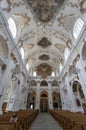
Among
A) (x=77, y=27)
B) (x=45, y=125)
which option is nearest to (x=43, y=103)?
(x=45, y=125)

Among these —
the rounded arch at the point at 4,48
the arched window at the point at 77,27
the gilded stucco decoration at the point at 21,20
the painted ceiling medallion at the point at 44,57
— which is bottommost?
the rounded arch at the point at 4,48

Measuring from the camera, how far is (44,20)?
1400 cm

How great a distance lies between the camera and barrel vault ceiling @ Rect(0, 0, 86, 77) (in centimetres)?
1166

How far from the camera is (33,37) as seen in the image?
17.0 m

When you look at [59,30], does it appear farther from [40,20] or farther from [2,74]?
[2,74]

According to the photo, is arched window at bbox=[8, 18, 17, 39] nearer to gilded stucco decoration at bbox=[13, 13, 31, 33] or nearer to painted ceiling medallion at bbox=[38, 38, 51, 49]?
gilded stucco decoration at bbox=[13, 13, 31, 33]

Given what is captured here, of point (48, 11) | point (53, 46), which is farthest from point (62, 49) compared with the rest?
point (48, 11)

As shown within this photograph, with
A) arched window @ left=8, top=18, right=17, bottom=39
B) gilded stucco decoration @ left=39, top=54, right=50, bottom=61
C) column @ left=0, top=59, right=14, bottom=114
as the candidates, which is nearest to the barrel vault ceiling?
arched window @ left=8, top=18, right=17, bottom=39

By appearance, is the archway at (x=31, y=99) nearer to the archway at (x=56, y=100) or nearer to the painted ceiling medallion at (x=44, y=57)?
the archway at (x=56, y=100)

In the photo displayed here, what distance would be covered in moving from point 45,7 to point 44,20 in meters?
1.78

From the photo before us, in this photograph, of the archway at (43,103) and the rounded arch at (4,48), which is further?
the archway at (43,103)

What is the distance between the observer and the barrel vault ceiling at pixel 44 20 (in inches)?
459

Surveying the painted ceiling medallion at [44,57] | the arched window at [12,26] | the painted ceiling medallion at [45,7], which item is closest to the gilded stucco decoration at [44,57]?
the painted ceiling medallion at [44,57]

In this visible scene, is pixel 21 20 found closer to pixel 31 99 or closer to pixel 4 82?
pixel 4 82
